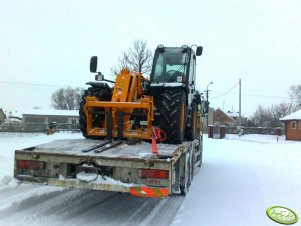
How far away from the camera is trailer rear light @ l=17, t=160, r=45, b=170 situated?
625cm

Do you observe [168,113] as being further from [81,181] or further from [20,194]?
[20,194]

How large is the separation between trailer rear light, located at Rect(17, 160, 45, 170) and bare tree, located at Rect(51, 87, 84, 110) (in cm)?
8755

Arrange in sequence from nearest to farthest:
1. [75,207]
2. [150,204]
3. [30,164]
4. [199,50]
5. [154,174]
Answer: [154,174], [30,164], [75,207], [150,204], [199,50]

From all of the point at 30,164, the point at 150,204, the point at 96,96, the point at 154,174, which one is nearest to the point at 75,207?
the point at 30,164

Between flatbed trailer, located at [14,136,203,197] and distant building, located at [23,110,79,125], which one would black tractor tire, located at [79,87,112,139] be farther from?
distant building, located at [23,110,79,125]

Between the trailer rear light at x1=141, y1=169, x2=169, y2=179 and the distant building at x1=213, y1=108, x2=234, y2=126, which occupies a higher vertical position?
the distant building at x1=213, y1=108, x2=234, y2=126

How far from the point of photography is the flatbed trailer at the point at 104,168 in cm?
573

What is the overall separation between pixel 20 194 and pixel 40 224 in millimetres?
1927

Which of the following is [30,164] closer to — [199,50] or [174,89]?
[174,89]

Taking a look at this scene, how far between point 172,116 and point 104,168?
2165 mm

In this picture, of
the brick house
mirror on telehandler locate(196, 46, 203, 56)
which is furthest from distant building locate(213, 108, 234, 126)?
mirror on telehandler locate(196, 46, 203, 56)

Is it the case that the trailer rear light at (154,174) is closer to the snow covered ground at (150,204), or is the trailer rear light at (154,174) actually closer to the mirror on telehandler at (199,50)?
the snow covered ground at (150,204)

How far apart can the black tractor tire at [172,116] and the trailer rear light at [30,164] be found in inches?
101

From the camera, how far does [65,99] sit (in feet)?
313
